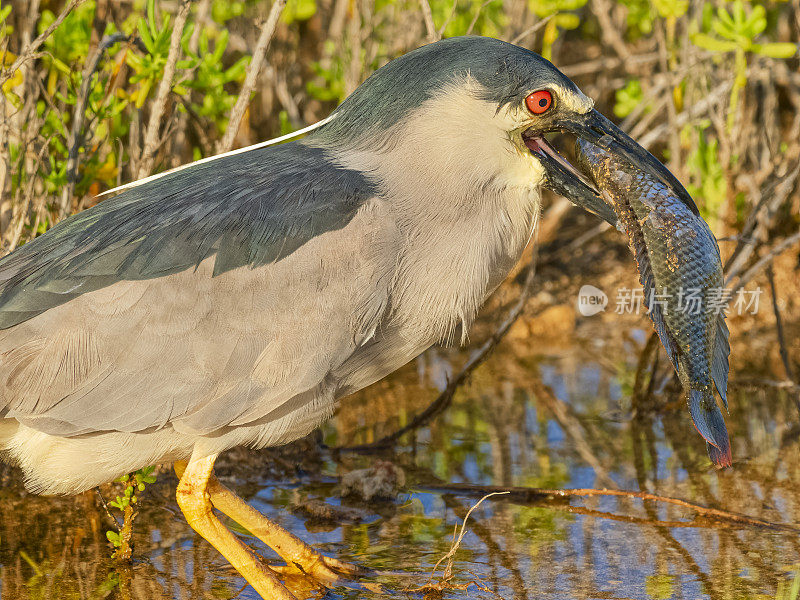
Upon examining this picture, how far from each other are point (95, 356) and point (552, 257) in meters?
4.05

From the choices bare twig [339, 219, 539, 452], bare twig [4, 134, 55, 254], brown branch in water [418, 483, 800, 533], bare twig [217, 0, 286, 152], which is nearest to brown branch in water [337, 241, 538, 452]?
bare twig [339, 219, 539, 452]

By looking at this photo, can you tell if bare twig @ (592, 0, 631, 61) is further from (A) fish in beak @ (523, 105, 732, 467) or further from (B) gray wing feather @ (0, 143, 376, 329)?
(B) gray wing feather @ (0, 143, 376, 329)

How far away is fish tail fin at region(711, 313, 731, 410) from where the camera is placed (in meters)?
3.03

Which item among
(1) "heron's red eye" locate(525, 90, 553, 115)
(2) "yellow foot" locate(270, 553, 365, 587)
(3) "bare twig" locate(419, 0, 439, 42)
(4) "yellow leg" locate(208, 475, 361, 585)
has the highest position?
(3) "bare twig" locate(419, 0, 439, 42)

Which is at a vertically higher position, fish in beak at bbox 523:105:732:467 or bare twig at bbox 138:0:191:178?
bare twig at bbox 138:0:191:178

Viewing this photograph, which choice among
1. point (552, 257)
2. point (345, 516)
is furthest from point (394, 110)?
point (552, 257)

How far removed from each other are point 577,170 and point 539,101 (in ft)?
0.83

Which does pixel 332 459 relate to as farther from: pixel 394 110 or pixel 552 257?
pixel 552 257

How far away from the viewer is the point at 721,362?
3.11 m

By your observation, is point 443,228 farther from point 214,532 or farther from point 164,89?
point 164,89

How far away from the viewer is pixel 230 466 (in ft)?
13.9

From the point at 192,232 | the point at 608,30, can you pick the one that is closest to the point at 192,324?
the point at 192,232

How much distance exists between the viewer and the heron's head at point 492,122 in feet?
10.3

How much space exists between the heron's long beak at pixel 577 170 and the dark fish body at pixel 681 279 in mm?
49
